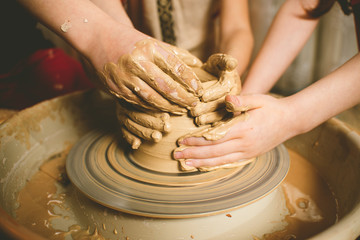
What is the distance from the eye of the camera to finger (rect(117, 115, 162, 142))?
39.9 inches

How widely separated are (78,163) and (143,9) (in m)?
1.17

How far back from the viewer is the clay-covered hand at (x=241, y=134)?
1015 mm

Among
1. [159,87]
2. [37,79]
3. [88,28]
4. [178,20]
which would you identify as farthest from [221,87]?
A: [37,79]

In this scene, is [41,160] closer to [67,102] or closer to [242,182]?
[67,102]

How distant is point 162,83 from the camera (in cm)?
89

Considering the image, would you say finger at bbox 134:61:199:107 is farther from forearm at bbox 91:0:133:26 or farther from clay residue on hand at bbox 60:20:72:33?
forearm at bbox 91:0:133:26

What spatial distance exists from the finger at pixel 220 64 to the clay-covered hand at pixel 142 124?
291mm

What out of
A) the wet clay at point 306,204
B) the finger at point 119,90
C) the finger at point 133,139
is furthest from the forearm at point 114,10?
the wet clay at point 306,204

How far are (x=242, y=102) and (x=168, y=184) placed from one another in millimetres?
417

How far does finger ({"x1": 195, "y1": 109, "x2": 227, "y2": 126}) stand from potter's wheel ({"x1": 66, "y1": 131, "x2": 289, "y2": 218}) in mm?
205

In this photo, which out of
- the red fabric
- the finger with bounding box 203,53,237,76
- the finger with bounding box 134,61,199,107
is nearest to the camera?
the finger with bounding box 134,61,199,107

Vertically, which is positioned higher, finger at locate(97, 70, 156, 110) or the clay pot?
finger at locate(97, 70, 156, 110)

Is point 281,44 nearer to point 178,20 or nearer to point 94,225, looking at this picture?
point 178,20

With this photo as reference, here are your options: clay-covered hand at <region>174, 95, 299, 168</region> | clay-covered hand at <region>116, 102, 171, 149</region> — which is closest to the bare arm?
clay-covered hand at <region>174, 95, 299, 168</region>
